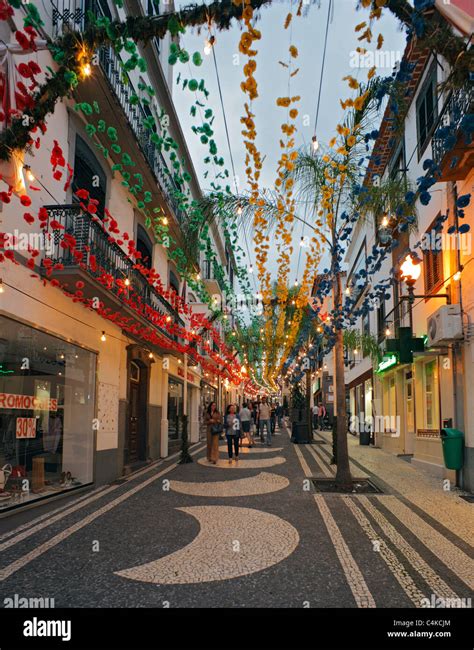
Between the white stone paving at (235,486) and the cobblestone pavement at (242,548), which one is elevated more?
the cobblestone pavement at (242,548)

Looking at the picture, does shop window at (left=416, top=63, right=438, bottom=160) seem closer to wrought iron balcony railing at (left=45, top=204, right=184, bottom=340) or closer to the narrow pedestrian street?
the narrow pedestrian street

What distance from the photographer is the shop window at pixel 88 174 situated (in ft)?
33.8

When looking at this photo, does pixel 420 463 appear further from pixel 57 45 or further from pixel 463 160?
pixel 57 45

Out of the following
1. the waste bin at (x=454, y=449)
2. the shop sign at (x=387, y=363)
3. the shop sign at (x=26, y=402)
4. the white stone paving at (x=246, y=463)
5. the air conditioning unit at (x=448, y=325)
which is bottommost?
the white stone paving at (x=246, y=463)

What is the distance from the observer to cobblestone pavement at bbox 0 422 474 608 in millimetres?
4668

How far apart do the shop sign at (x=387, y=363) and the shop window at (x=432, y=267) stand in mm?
3389

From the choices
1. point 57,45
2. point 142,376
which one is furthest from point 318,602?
point 142,376

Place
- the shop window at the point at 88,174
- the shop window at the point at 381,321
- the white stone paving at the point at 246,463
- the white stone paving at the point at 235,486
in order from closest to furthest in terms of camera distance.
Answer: the white stone paving at the point at 235,486 < the shop window at the point at 88,174 < the white stone paving at the point at 246,463 < the shop window at the point at 381,321

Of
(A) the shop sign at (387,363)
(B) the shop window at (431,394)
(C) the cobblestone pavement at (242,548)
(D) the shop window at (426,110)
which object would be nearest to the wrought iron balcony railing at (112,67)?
(C) the cobblestone pavement at (242,548)

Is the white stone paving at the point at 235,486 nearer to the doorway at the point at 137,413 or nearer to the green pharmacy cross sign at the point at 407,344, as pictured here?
the doorway at the point at 137,413

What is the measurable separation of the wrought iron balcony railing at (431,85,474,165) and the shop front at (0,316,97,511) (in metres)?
6.24

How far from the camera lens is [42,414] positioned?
8.96 meters

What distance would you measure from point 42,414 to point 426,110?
12.6 meters
